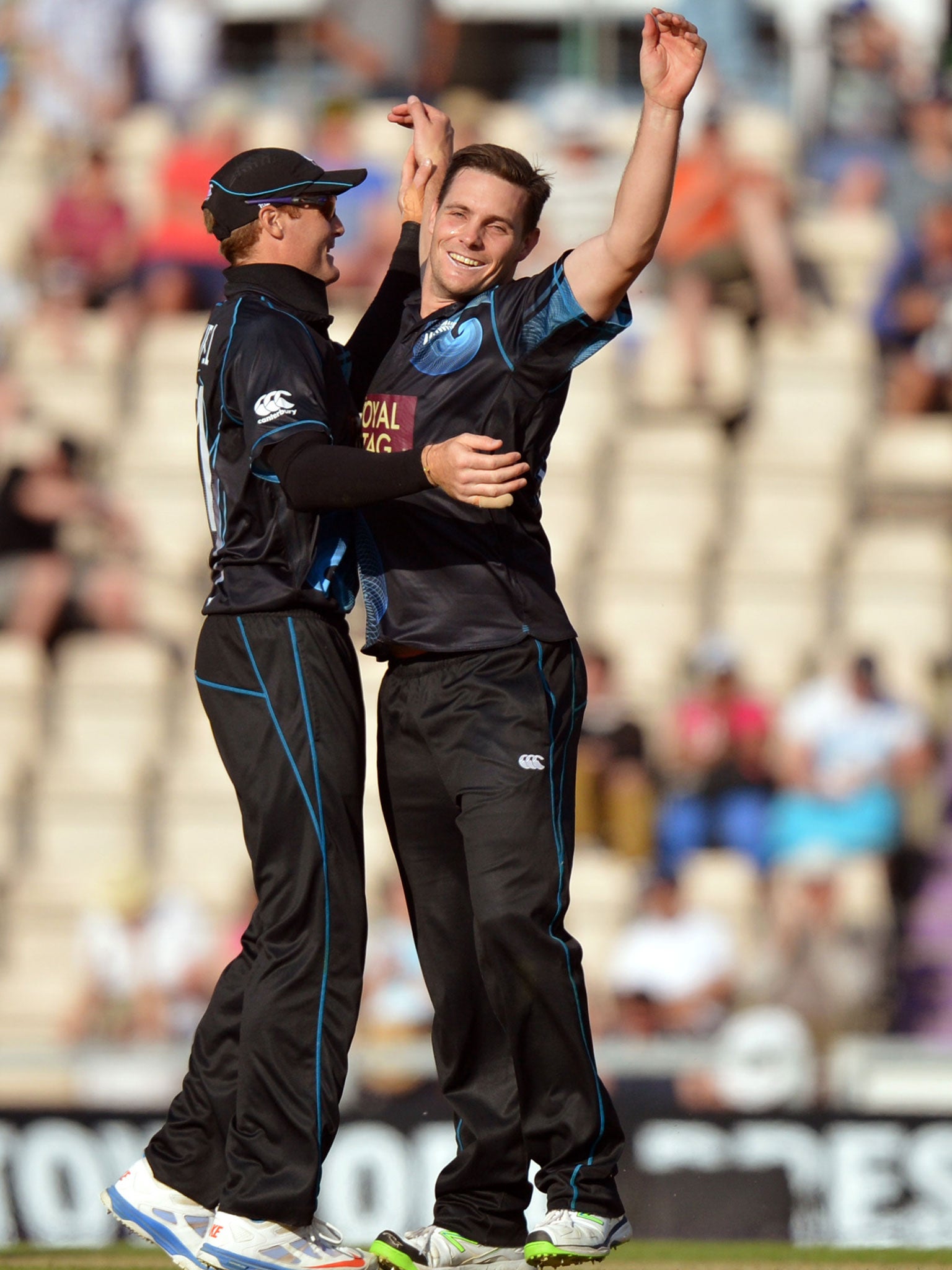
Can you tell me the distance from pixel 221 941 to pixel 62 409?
4.03 m

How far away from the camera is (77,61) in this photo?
14.1m

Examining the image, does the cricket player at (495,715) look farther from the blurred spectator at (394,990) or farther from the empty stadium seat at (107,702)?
the empty stadium seat at (107,702)

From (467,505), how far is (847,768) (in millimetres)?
5796

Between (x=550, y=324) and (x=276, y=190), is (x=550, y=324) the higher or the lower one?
the lower one

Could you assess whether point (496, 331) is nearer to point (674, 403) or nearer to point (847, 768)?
point (847, 768)

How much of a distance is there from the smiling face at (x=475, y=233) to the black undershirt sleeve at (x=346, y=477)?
0.62m

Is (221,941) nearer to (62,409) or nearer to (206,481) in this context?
(62,409)

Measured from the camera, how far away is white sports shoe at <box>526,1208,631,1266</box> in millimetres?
4520

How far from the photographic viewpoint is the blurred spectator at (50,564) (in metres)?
11.6

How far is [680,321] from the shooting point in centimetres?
1243

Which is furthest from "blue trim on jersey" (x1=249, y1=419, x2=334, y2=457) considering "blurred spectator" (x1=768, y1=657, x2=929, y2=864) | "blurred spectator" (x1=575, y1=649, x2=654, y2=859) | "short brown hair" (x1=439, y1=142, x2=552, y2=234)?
"blurred spectator" (x1=768, y1=657, x2=929, y2=864)

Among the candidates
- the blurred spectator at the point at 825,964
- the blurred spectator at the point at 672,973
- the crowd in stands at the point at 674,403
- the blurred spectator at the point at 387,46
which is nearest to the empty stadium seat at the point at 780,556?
the crowd in stands at the point at 674,403

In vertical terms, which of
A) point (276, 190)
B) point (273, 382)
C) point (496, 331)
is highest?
point (276, 190)

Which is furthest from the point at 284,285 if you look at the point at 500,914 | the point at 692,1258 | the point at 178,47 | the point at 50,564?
the point at 178,47
